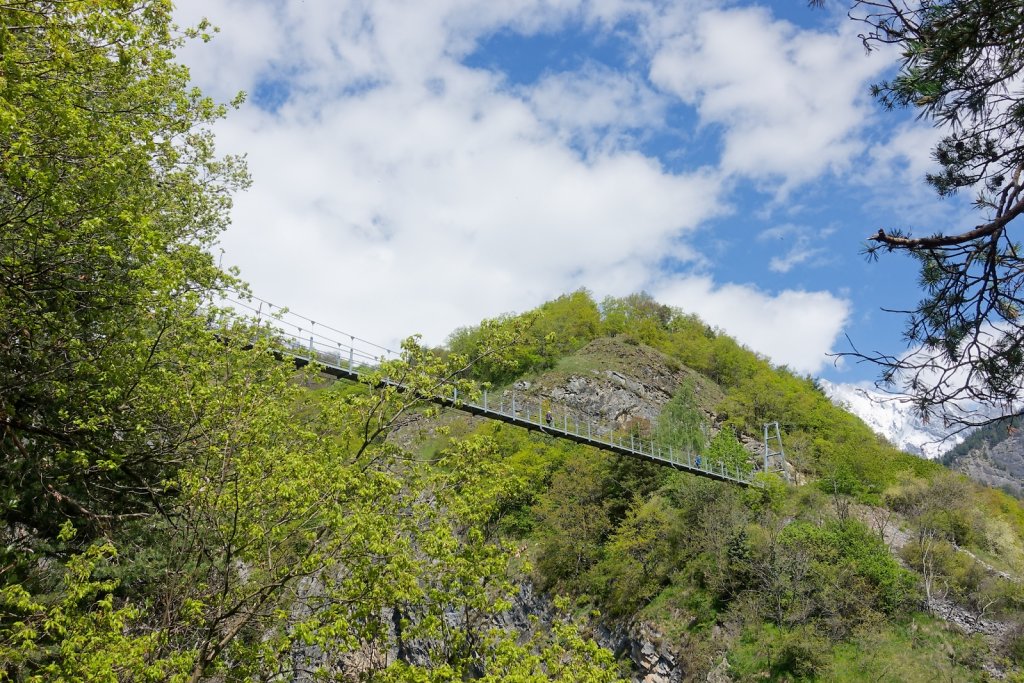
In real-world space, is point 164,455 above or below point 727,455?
below

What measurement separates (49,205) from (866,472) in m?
30.1

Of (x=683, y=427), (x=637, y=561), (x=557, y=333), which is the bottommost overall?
(x=637, y=561)

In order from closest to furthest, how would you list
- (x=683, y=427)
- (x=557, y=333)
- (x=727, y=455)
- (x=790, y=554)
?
1. (x=790, y=554)
2. (x=727, y=455)
3. (x=557, y=333)
4. (x=683, y=427)

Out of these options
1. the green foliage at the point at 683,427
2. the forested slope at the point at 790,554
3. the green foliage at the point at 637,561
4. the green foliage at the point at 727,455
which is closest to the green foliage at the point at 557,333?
the green foliage at the point at 683,427

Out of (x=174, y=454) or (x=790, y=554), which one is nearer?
(x=174, y=454)

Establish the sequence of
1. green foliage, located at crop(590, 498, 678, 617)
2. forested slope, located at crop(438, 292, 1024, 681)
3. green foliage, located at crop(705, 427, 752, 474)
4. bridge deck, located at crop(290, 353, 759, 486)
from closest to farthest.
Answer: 1. forested slope, located at crop(438, 292, 1024, 681)
2. bridge deck, located at crop(290, 353, 759, 486)
3. green foliage, located at crop(590, 498, 678, 617)
4. green foliage, located at crop(705, 427, 752, 474)

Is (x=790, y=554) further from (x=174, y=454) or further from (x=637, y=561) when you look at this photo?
(x=174, y=454)

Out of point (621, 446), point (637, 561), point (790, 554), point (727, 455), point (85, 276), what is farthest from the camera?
point (727, 455)

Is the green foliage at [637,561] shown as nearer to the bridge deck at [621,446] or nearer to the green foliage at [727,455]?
the bridge deck at [621,446]

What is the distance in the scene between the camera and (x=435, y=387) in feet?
27.0

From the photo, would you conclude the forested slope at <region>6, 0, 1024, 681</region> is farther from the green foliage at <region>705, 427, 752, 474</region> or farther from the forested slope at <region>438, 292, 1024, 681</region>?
the green foliage at <region>705, 427, 752, 474</region>

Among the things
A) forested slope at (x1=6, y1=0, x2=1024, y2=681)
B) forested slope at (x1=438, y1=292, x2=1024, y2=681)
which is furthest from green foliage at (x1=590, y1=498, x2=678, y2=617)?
forested slope at (x1=6, y1=0, x2=1024, y2=681)

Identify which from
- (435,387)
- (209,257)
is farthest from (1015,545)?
(209,257)

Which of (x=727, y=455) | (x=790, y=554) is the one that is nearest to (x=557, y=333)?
(x=727, y=455)
